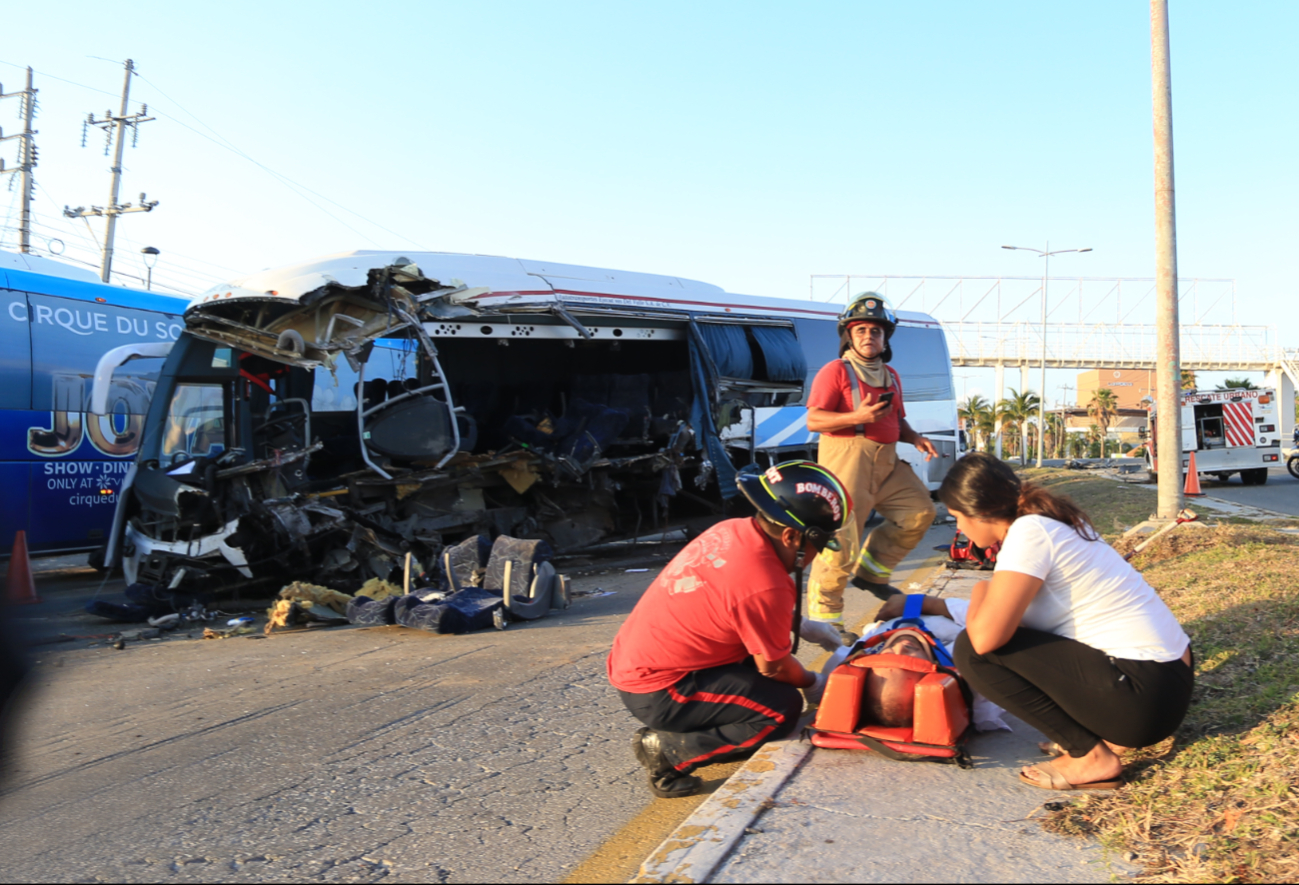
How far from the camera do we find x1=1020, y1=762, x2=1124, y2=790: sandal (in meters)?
2.91

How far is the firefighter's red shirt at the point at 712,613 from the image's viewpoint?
9.97 ft

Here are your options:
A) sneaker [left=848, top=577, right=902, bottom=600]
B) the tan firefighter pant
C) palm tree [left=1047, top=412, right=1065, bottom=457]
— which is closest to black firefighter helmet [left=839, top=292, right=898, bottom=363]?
the tan firefighter pant

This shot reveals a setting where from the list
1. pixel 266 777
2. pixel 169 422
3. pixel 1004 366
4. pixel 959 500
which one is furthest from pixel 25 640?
pixel 1004 366

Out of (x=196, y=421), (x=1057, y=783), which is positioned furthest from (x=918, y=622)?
(x=196, y=421)

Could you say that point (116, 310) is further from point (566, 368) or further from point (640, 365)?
point (640, 365)

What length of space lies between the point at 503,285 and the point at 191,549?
3.93 meters

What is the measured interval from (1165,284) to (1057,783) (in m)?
7.68

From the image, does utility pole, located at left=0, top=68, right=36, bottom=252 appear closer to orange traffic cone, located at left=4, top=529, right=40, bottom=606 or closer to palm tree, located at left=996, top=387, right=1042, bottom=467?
orange traffic cone, located at left=4, top=529, right=40, bottom=606

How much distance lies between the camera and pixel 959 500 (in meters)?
3.24

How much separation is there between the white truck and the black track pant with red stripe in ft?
74.1

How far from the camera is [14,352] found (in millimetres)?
10867

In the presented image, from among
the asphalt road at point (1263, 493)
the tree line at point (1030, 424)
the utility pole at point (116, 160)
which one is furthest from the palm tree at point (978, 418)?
the utility pole at point (116, 160)

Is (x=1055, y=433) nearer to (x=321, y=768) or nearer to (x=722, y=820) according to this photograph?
(x=321, y=768)

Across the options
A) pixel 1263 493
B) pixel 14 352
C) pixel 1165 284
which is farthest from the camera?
pixel 1263 493
